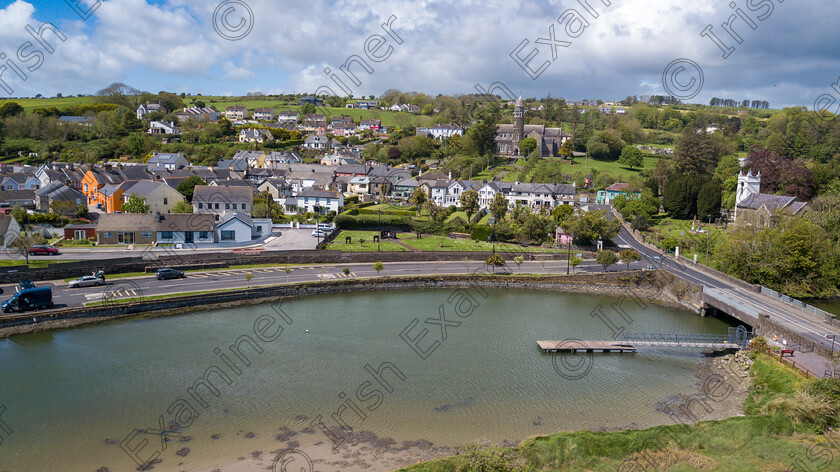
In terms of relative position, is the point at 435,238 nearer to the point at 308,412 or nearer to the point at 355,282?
the point at 355,282

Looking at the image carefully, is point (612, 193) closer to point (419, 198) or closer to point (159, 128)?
point (419, 198)

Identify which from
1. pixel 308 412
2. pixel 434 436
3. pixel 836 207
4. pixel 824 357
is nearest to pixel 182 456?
pixel 308 412

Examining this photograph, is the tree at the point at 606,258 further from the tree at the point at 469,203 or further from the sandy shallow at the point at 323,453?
the sandy shallow at the point at 323,453

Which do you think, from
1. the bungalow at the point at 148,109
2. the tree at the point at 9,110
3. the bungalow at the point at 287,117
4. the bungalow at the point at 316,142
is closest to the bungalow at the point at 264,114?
the bungalow at the point at 287,117

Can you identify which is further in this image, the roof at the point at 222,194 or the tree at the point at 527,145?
the tree at the point at 527,145

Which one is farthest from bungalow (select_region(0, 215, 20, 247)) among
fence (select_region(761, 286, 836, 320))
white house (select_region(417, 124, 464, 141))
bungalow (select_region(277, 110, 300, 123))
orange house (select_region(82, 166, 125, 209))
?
bungalow (select_region(277, 110, 300, 123))
